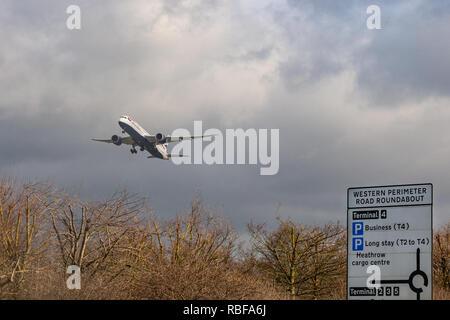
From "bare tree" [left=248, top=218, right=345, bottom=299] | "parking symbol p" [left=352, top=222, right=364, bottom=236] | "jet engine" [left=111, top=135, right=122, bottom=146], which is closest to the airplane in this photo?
"jet engine" [left=111, top=135, right=122, bottom=146]

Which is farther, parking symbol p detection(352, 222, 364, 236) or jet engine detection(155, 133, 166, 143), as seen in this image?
jet engine detection(155, 133, 166, 143)

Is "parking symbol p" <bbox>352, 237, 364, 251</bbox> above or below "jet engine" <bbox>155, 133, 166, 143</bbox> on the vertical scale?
below

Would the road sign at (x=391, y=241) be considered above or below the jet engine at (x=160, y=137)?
below

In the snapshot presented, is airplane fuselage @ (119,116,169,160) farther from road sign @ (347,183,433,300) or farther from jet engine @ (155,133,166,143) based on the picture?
road sign @ (347,183,433,300)

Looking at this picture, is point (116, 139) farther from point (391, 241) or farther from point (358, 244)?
point (391, 241)

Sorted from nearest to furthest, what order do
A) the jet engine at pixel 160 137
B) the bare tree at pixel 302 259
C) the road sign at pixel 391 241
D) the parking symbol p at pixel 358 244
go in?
the road sign at pixel 391 241 < the parking symbol p at pixel 358 244 < the bare tree at pixel 302 259 < the jet engine at pixel 160 137

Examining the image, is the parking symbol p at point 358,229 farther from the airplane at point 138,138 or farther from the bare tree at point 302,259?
the airplane at point 138,138

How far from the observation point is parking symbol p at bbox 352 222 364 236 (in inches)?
1104

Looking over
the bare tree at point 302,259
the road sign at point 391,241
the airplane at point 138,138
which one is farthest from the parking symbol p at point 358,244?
the airplane at point 138,138

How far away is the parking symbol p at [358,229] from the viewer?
28031 millimetres

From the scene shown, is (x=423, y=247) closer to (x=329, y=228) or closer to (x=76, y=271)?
(x=76, y=271)

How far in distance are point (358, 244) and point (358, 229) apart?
0.59m
